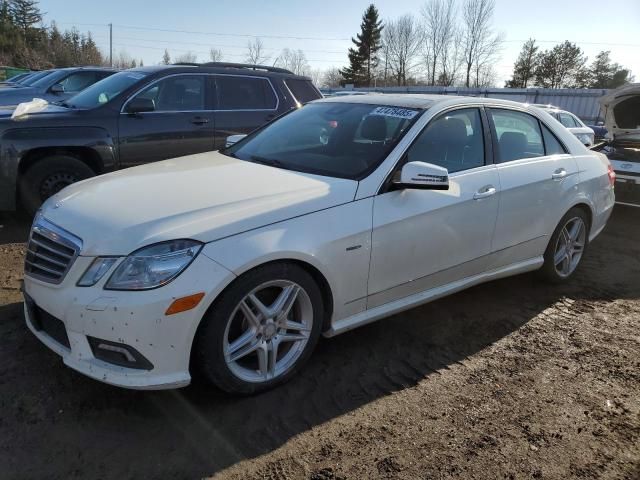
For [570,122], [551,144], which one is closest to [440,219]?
[551,144]

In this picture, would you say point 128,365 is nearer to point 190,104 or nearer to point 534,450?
point 534,450

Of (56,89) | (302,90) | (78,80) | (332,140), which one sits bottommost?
(332,140)

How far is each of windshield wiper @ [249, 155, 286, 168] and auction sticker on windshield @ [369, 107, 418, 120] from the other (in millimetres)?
802

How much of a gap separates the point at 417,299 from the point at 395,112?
1.34 metres

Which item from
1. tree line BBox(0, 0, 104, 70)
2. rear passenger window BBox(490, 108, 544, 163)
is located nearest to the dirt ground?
rear passenger window BBox(490, 108, 544, 163)

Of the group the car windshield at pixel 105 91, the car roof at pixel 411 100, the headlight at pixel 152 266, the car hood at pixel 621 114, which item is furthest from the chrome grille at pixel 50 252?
the car hood at pixel 621 114

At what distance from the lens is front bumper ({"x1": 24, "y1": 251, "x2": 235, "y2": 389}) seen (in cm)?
235

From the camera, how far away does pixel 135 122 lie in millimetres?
5957

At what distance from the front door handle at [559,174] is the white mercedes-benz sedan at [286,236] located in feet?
0.09

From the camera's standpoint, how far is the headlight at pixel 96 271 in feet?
7.95

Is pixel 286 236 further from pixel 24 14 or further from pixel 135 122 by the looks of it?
pixel 24 14

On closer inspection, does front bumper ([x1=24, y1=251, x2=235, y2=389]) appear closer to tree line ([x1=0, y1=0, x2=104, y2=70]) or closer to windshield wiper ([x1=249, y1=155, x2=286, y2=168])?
windshield wiper ([x1=249, y1=155, x2=286, y2=168])

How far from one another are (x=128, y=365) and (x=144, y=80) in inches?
183

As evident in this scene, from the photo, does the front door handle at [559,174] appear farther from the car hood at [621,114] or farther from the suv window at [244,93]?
the car hood at [621,114]
